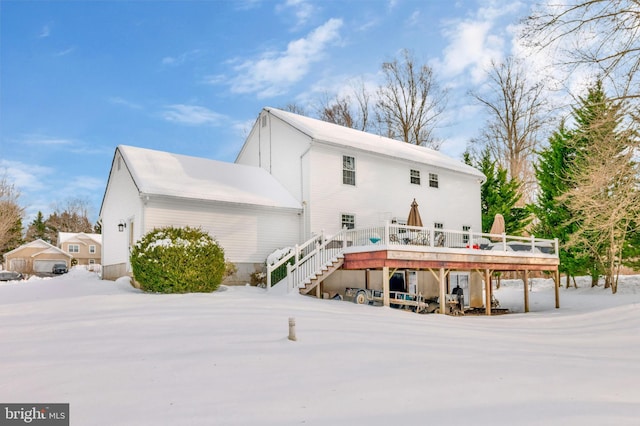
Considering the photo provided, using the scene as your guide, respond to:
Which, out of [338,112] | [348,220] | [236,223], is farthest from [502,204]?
[236,223]

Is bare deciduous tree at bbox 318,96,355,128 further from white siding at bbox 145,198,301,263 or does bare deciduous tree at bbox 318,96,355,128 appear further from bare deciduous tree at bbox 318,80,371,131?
white siding at bbox 145,198,301,263

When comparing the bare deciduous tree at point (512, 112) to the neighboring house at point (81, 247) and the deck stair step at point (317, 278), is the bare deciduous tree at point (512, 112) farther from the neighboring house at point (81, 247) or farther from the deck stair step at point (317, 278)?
the neighboring house at point (81, 247)

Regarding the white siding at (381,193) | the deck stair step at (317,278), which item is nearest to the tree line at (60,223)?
the white siding at (381,193)

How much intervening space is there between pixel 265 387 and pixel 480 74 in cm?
3731

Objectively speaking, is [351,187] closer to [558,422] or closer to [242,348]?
[242,348]

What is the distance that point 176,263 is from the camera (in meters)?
14.7

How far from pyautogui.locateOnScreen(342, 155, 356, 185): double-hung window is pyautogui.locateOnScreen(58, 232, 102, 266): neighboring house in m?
51.5

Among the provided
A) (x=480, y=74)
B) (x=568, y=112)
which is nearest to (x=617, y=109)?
(x=568, y=112)

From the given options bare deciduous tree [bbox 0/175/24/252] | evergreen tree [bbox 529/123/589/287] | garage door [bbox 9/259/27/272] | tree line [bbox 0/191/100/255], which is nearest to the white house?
evergreen tree [bbox 529/123/589/287]

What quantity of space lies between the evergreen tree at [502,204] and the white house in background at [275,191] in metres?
6.39

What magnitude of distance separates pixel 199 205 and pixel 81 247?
2088 inches

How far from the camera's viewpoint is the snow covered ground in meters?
5.15

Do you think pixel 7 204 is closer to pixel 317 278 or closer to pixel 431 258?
pixel 317 278

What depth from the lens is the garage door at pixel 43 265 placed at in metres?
57.3
